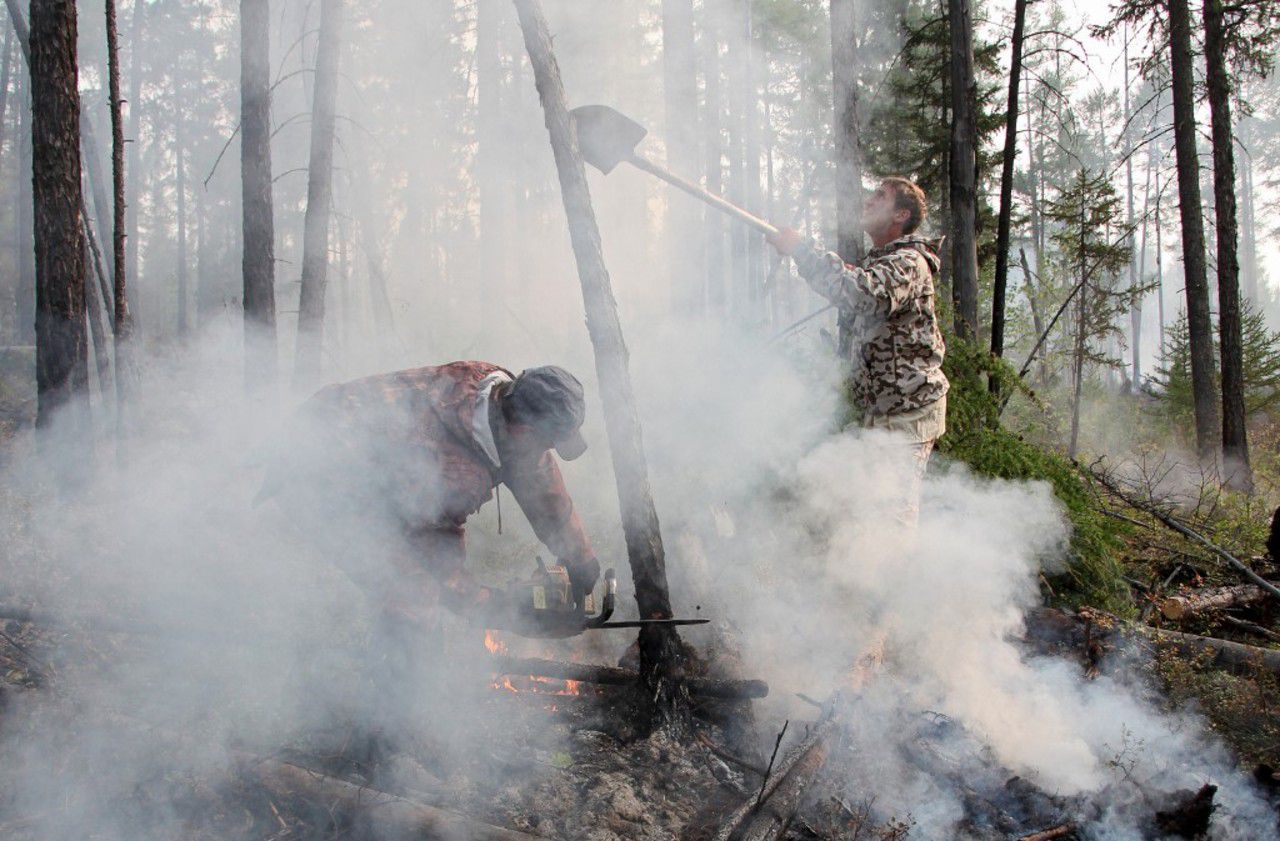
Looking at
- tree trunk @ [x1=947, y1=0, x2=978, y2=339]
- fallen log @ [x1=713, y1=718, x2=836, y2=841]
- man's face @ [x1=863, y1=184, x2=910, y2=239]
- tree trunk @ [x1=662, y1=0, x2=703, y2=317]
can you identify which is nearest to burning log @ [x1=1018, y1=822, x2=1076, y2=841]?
fallen log @ [x1=713, y1=718, x2=836, y2=841]

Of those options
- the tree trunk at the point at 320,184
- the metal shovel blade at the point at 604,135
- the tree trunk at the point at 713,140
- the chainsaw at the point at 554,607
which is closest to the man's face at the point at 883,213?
the metal shovel blade at the point at 604,135

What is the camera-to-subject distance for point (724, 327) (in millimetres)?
8805

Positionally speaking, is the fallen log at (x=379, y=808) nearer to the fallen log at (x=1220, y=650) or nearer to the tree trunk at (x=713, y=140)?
the fallen log at (x=1220, y=650)

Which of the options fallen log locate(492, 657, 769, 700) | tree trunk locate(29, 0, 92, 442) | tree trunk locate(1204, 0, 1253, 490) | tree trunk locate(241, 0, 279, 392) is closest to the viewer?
fallen log locate(492, 657, 769, 700)

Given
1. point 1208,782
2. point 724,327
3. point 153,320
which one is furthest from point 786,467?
point 153,320

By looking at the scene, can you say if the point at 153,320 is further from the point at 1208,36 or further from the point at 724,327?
the point at 1208,36

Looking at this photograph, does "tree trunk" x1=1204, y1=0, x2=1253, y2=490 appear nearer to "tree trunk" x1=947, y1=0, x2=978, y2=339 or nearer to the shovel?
"tree trunk" x1=947, y1=0, x2=978, y2=339

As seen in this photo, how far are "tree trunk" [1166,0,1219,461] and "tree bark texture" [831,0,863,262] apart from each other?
17.8 ft

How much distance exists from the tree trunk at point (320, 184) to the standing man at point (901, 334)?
6.61 meters

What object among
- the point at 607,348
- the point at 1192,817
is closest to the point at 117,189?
the point at 607,348

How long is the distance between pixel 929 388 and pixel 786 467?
1.36 metres

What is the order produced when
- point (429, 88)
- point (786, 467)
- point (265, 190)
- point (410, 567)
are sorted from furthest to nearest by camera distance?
point (429, 88) → point (265, 190) → point (786, 467) → point (410, 567)

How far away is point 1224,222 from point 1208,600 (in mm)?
6821

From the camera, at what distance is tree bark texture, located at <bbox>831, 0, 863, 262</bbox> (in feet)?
20.0
